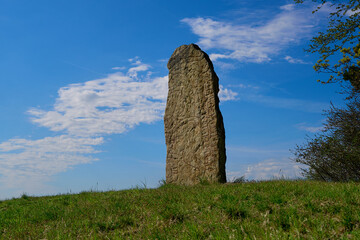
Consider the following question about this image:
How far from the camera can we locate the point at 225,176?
11164 millimetres

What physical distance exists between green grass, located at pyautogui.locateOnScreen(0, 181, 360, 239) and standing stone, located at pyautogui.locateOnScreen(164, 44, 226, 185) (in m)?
3.09

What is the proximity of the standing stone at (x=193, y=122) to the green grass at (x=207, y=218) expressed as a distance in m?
3.09

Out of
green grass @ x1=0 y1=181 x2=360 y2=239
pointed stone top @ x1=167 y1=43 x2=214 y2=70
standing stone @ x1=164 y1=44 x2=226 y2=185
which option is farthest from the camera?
pointed stone top @ x1=167 y1=43 x2=214 y2=70

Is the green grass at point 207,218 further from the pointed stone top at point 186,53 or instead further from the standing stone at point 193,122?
the pointed stone top at point 186,53

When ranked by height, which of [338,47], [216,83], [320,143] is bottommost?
[320,143]

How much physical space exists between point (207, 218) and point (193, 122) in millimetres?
6172

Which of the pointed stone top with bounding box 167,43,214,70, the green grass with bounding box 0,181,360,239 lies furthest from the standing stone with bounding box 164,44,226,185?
the green grass with bounding box 0,181,360,239

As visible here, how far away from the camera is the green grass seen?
4898 mm

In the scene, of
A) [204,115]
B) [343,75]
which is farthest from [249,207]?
[343,75]

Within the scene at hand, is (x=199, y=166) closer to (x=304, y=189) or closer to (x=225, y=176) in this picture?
(x=225, y=176)

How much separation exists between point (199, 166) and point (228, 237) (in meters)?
6.82

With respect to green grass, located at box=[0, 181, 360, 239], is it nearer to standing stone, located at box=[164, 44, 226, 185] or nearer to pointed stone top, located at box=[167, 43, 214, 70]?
standing stone, located at box=[164, 44, 226, 185]

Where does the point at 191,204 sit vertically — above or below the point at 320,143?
below

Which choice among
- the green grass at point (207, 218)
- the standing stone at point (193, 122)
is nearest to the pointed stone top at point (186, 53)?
the standing stone at point (193, 122)
